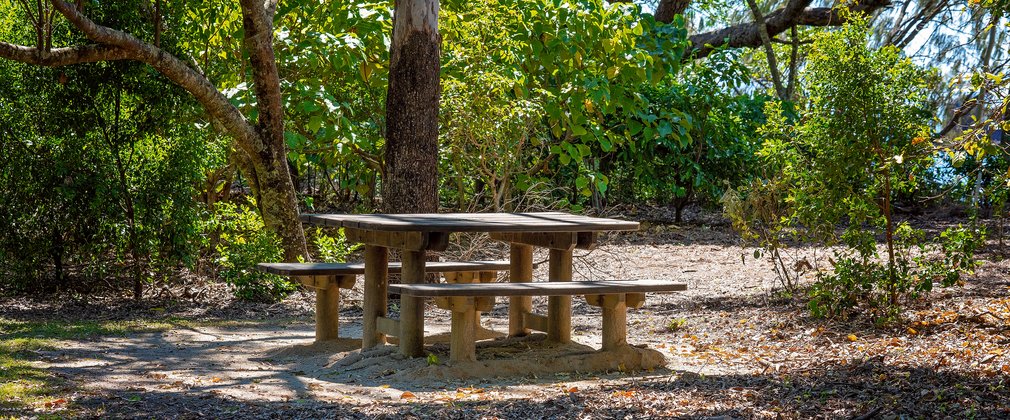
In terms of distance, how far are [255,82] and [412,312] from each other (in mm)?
4314

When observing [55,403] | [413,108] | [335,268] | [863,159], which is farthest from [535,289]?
[413,108]

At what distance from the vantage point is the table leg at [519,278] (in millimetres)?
7508

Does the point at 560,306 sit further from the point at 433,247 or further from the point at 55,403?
the point at 55,403

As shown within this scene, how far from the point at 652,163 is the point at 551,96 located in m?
5.15

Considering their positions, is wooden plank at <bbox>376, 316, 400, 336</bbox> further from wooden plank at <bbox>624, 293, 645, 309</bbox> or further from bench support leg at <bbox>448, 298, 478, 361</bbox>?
wooden plank at <bbox>624, 293, 645, 309</bbox>

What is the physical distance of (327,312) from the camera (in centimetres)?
751

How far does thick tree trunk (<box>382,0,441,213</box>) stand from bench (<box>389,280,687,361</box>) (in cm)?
323

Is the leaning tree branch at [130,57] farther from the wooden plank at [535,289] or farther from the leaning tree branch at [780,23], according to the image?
the leaning tree branch at [780,23]

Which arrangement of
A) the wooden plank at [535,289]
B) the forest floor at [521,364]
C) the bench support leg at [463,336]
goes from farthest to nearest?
the bench support leg at [463,336] < the wooden plank at [535,289] < the forest floor at [521,364]

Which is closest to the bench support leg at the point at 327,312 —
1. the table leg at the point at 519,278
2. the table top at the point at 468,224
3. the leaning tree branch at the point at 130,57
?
the table top at the point at 468,224

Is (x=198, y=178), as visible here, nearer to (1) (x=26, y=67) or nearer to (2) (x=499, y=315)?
(1) (x=26, y=67)

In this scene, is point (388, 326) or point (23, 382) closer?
point (23, 382)

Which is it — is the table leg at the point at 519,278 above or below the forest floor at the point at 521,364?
above

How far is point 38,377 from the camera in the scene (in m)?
5.98
